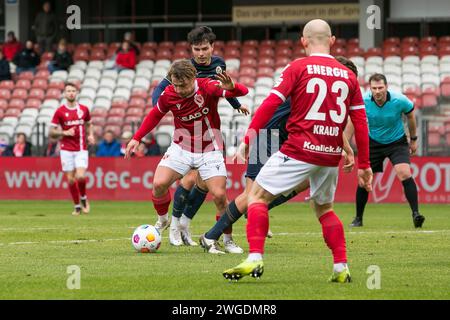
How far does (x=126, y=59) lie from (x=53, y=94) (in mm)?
2382

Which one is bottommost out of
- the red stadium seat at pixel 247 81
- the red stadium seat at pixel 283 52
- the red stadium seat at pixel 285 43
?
the red stadium seat at pixel 247 81

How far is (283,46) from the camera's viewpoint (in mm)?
32438

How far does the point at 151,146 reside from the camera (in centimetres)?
2623

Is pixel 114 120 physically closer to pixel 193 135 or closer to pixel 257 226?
pixel 193 135

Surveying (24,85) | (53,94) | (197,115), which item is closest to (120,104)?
(53,94)

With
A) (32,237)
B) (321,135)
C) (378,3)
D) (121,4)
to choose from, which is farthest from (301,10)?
(321,135)

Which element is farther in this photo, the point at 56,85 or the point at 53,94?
the point at 56,85

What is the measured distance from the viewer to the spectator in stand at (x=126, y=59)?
106 feet

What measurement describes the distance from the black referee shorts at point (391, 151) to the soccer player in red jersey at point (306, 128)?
25.7 feet

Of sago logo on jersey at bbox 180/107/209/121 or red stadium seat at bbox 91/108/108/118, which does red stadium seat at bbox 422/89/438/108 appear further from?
A: sago logo on jersey at bbox 180/107/209/121

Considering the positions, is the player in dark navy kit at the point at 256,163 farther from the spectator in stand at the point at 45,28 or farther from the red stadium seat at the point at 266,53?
the spectator in stand at the point at 45,28

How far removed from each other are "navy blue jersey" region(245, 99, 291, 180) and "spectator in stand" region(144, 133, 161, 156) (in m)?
13.6

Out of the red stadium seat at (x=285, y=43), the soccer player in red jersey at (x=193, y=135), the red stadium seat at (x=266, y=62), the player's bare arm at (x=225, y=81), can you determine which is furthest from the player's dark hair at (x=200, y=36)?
the red stadium seat at (x=285, y=43)
